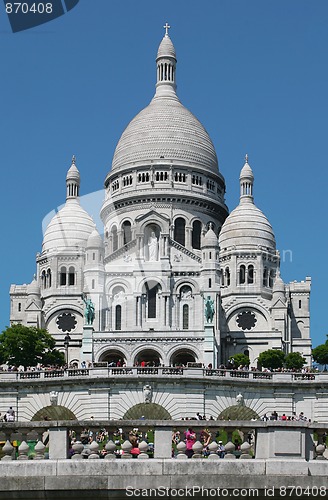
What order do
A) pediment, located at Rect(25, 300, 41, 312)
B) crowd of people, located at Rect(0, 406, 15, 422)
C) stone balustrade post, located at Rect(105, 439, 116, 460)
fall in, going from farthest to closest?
pediment, located at Rect(25, 300, 41, 312) → crowd of people, located at Rect(0, 406, 15, 422) → stone balustrade post, located at Rect(105, 439, 116, 460)

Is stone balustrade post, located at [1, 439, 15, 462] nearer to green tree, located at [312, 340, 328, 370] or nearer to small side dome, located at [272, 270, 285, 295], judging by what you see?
green tree, located at [312, 340, 328, 370]

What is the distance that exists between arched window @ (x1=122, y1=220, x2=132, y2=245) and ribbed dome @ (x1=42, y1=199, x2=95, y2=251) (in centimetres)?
332

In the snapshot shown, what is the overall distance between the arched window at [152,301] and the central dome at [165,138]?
801 inches

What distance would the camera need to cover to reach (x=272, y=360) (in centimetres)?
9350

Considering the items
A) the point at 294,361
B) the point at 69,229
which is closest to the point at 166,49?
the point at 69,229

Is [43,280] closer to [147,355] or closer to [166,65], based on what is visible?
[147,355]

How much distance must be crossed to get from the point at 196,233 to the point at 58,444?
101 m

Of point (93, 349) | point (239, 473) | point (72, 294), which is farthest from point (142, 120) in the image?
point (239, 473)

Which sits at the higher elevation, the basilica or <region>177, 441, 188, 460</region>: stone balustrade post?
the basilica

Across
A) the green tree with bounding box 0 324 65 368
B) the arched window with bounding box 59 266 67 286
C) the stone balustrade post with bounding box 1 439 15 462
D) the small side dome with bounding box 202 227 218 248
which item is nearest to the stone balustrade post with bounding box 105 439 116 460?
the stone balustrade post with bounding box 1 439 15 462

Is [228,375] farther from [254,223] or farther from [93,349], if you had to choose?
[254,223]

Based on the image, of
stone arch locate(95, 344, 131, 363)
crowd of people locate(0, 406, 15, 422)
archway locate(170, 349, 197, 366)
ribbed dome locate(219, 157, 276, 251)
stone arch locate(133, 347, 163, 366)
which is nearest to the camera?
crowd of people locate(0, 406, 15, 422)

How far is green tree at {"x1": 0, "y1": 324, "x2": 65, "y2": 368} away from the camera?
8361cm

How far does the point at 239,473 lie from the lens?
18.8 meters
